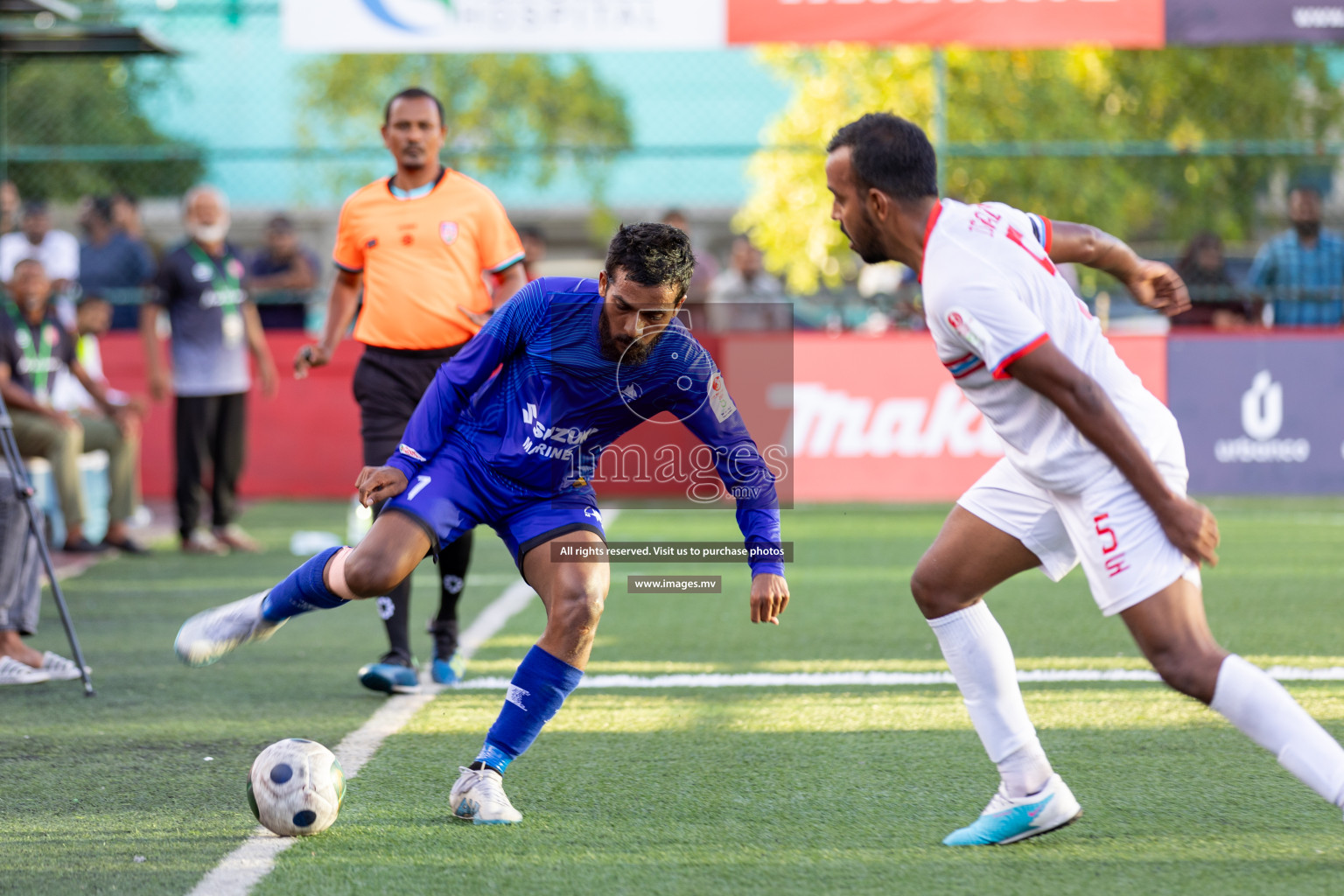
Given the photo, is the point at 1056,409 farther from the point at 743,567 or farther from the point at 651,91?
the point at 651,91

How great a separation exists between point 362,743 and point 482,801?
3.45 ft

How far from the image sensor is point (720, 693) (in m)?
5.75

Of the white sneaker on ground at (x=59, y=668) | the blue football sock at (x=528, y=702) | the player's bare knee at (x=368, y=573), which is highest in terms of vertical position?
the player's bare knee at (x=368, y=573)

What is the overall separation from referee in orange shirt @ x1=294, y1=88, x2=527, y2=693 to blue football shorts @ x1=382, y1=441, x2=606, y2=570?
5.57 feet

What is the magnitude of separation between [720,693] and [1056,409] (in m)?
2.59

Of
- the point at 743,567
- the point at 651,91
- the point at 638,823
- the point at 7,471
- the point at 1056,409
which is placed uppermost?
the point at 651,91

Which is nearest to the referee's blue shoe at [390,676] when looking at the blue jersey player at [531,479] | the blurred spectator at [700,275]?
the blue jersey player at [531,479]

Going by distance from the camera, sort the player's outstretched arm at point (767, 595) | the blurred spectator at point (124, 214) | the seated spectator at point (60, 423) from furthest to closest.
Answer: the blurred spectator at point (124, 214) < the seated spectator at point (60, 423) < the player's outstretched arm at point (767, 595)

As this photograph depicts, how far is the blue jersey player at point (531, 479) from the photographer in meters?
4.05

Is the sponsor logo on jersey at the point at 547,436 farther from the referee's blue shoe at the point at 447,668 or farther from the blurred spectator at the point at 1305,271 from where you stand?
the blurred spectator at the point at 1305,271

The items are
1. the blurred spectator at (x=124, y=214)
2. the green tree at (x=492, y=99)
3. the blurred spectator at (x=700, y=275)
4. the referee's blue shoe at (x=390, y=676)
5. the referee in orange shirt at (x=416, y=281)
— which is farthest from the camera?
the green tree at (x=492, y=99)

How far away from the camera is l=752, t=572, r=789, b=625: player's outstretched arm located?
3.97 metres

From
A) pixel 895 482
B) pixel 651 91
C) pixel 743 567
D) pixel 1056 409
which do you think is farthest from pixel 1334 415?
pixel 1056 409

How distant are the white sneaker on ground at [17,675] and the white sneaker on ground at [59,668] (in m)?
0.04
